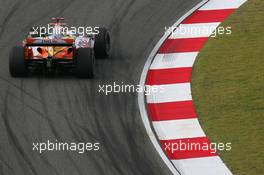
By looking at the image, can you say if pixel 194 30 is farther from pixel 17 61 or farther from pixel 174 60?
pixel 17 61

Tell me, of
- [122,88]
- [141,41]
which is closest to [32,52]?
[122,88]

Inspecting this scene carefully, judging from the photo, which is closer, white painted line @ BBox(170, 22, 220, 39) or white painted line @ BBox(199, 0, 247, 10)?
white painted line @ BBox(170, 22, 220, 39)

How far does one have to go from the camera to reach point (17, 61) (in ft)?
66.3

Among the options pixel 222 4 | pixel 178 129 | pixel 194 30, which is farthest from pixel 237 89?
pixel 222 4

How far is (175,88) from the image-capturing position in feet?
66.3

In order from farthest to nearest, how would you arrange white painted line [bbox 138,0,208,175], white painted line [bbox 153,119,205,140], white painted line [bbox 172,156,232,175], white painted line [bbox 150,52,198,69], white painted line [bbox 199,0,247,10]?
white painted line [bbox 199,0,247,10], white painted line [bbox 150,52,198,69], white painted line [bbox 153,119,205,140], white painted line [bbox 138,0,208,175], white painted line [bbox 172,156,232,175]

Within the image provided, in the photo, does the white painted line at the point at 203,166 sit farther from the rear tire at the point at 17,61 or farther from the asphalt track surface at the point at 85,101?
the rear tire at the point at 17,61

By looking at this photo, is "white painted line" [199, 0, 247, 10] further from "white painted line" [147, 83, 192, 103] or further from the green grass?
"white painted line" [147, 83, 192, 103]

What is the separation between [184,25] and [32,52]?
5.12m

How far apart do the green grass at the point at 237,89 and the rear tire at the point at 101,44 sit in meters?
2.27

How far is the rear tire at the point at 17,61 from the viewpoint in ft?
66.3

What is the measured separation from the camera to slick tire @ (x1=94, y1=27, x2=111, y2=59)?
21.7 metres

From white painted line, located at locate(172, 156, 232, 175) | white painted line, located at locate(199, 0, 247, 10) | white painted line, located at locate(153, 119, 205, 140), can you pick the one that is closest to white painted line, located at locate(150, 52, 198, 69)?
white painted line, located at locate(153, 119, 205, 140)

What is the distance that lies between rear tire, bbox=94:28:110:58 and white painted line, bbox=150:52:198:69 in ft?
4.08
